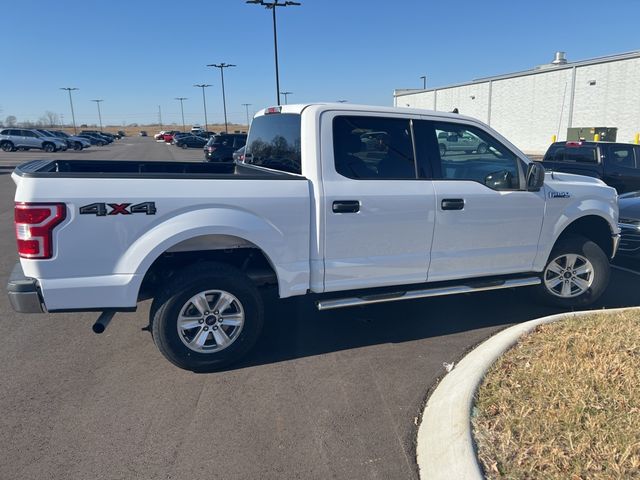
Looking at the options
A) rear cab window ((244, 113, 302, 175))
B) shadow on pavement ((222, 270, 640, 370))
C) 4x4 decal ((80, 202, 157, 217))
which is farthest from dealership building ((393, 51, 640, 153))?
4x4 decal ((80, 202, 157, 217))

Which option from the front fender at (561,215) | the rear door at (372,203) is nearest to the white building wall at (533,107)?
the front fender at (561,215)

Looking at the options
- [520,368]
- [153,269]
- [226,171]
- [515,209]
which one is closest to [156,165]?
[226,171]

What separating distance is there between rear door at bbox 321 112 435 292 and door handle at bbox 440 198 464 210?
5.0 inches

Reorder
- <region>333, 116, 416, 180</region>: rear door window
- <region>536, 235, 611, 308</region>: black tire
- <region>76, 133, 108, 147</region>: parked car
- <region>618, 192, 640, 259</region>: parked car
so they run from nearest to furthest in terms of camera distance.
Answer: <region>333, 116, 416, 180</region>: rear door window < <region>536, 235, 611, 308</region>: black tire < <region>618, 192, 640, 259</region>: parked car < <region>76, 133, 108, 147</region>: parked car

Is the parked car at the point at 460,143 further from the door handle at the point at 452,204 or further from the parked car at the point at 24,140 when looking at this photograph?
the parked car at the point at 24,140

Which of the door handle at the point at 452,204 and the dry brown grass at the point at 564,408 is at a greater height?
the door handle at the point at 452,204

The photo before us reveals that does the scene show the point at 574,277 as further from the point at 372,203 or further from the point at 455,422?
the point at 455,422

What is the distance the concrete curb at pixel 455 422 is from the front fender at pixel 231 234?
1.40m

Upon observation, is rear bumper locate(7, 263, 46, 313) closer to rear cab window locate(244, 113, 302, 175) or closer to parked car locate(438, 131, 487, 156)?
rear cab window locate(244, 113, 302, 175)

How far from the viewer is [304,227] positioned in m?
3.97

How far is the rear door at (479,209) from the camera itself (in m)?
4.45

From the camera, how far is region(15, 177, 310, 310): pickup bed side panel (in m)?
3.38

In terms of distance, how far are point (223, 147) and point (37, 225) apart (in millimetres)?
22238

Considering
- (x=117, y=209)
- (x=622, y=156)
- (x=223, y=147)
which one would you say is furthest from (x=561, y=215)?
(x=223, y=147)
